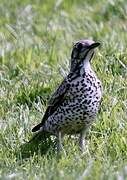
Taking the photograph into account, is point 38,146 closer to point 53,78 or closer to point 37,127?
point 37,127

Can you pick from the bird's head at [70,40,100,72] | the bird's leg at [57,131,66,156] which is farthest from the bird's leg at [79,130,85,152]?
the bird's head at [70,40,100,72]

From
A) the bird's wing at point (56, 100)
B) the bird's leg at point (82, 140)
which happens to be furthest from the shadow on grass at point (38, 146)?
the bird's leg at point (82, 140)

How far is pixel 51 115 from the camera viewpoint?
27.2ft

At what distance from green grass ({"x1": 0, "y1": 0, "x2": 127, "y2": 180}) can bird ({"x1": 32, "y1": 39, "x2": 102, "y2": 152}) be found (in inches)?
7.0

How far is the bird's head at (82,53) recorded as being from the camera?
7.98 meters

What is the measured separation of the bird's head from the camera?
26.2ft

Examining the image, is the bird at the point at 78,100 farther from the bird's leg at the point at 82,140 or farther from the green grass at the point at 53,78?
the green grass at the point at 53,78

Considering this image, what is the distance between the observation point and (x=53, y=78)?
980 centimetres

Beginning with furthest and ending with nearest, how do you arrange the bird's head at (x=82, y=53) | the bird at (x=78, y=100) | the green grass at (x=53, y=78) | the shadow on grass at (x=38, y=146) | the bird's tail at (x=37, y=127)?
1. the bird's tail at (x=37, y=127)
2. the shadow on grass at (x=38, y=146)
3. the bird's head at (x=82, y=53)
4. the bird at (x=78, y=100)
5. the green grass at (x=53, y=78)

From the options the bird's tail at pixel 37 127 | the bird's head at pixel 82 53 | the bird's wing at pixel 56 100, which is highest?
the bird's head at pixel 82 53

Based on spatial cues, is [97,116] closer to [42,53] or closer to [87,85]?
[87,85]

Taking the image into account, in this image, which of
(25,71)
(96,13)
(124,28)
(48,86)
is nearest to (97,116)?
(48,86)

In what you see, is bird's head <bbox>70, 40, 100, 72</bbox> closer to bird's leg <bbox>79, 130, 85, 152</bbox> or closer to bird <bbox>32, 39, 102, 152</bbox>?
bird <bbox>32, 39, 102, 152</bbox>

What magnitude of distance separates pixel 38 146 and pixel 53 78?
5.23ft
